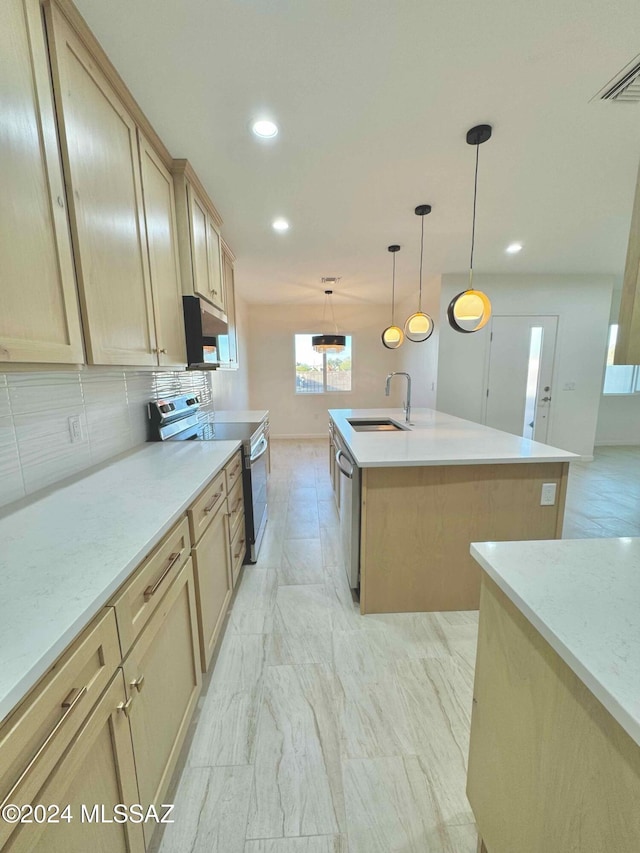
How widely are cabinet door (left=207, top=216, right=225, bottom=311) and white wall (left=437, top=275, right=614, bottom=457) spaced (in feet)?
9.78

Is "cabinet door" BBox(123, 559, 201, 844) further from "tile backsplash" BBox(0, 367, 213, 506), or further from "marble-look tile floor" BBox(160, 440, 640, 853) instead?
"tile backsplash" BBox(0, 367, 213, 506)

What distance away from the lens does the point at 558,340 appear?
473cm

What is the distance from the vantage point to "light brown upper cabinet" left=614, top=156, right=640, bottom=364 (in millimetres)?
587

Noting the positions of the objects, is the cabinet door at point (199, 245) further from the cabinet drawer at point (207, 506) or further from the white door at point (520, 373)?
the white door at point (520, 373)

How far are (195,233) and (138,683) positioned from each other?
93.9 inches

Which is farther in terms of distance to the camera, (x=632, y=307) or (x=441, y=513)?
(x=441, y=513)

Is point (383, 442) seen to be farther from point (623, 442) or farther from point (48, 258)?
point (623, 442)

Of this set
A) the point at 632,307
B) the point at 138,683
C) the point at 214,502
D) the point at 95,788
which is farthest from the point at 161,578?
the point at 632,307

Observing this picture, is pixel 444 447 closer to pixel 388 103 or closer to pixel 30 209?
pixel 388 103

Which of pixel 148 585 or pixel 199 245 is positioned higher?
pixel 199 245

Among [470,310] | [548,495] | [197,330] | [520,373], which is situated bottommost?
[548,495]

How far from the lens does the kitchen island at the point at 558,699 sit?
1.72ft

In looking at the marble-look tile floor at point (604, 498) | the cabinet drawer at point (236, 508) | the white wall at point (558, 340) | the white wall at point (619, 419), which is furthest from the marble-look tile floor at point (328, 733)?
the white wall at point (619, 419)

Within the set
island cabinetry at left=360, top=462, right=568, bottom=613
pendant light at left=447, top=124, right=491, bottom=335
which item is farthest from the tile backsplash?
pendant light at left=447, top=124, right=491, bottom=335
